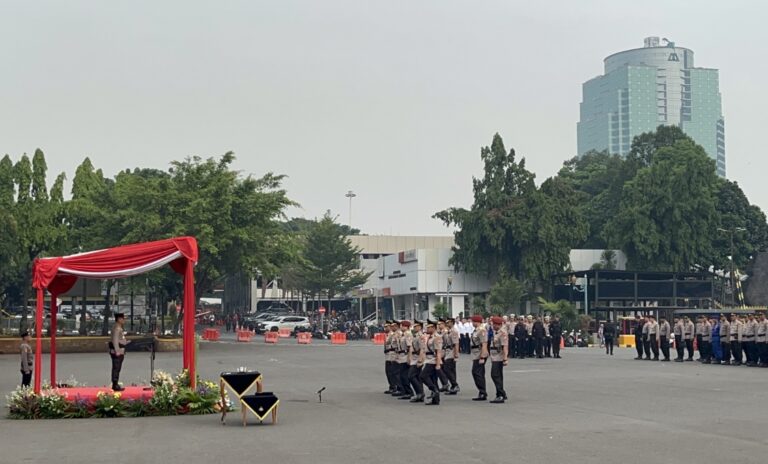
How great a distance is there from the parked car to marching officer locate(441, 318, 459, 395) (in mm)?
49246

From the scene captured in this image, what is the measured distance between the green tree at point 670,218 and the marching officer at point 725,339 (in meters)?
42.5

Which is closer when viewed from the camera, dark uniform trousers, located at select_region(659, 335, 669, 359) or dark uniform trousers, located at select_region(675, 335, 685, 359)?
dark uniform trousers, located at select_region(675, 335, 685, 359)

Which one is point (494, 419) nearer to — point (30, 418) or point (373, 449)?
point (373, 449)

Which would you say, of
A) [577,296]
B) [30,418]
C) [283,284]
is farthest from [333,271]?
[30,418]

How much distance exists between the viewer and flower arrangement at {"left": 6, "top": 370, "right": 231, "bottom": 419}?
18375mm

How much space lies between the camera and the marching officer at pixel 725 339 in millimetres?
34969

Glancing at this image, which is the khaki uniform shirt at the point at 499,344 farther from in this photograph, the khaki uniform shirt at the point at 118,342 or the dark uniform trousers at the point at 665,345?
the dark uniform trousers at the point at 665,345

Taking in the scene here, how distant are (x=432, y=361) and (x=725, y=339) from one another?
1807cm

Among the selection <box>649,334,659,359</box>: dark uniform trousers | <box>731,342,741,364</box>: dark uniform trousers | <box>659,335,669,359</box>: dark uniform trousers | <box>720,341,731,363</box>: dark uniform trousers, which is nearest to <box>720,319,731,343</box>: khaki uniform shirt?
<box>720,341,731,363</box>: dark uniform trousers

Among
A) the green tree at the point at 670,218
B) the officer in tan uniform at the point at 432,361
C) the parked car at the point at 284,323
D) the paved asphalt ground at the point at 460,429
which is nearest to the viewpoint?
the paved asphalt ground at the point at 460,429

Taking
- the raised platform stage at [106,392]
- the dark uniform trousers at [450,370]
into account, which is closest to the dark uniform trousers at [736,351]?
the dark uniform trousers at [450,370]

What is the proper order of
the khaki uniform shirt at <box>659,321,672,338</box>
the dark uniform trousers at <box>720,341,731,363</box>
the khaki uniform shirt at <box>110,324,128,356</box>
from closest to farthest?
the khaki uniform shirt at <box>110,324,128,356</box>
the dark uniform trousers at <box>720,341,731,363</box>
the khaki uniform shirt at <box>659,321,672,338</box>

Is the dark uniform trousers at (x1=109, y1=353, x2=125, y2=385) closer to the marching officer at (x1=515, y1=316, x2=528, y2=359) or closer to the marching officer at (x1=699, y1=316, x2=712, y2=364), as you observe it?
the marching officer at (x1=515, y1=316, x2=528, y2=359)

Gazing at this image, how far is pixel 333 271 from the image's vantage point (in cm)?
8856
